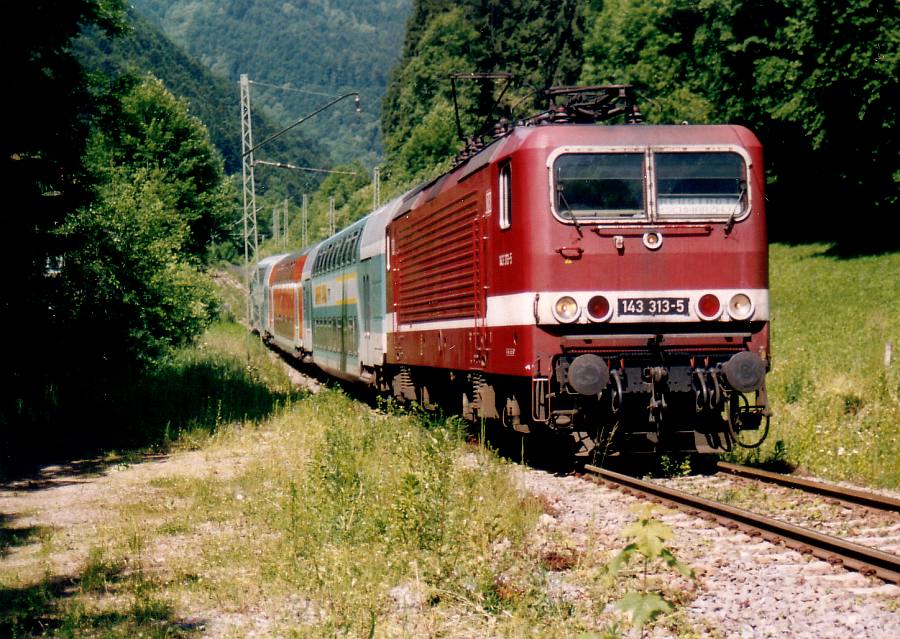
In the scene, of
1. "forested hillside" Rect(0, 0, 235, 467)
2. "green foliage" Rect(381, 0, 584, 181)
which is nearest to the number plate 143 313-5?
"forested hillside" Rect(0, 0, 235, 467)

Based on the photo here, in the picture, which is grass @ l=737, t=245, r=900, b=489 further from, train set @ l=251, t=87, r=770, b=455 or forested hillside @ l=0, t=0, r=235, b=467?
forested hillside @ l=0, t=0, r=235, b=467

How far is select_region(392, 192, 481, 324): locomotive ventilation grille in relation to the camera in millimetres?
12125

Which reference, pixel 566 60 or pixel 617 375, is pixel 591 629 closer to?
pixel 617 375

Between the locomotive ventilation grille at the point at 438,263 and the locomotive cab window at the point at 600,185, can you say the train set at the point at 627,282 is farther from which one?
the locomotive ventilation grille at the point at 438,263

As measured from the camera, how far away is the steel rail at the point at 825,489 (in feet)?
28.5

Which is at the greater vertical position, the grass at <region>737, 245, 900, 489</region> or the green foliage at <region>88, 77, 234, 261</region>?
the green foliage at <region>88, 77, 234, 261</region>

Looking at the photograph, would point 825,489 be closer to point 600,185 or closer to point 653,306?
point 653,306

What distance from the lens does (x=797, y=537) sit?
752 cm

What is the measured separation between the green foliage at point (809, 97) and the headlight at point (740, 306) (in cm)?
2358

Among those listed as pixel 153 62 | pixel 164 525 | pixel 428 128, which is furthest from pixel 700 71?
pixel 153 62

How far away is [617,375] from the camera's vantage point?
10055 mm

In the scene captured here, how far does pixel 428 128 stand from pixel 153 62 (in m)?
87.3

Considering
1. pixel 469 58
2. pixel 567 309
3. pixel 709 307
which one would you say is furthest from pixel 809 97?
pixel 469 58

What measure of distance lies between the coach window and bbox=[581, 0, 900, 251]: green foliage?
23205mm
